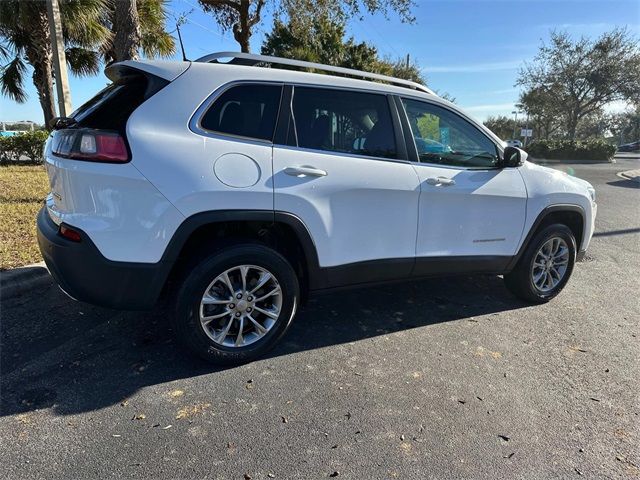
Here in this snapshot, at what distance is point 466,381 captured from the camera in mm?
3113

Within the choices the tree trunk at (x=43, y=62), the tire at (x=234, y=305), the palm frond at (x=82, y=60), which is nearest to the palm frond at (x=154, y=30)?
the tree trunk at (x=43, y=62)

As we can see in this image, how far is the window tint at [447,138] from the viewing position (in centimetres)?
372

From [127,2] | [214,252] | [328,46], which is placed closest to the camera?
[214,252]

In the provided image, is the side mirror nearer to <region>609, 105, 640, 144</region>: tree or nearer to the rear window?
the rear window

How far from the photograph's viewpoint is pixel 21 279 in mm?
4215

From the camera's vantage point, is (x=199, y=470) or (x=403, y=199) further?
(x=403, y=199)

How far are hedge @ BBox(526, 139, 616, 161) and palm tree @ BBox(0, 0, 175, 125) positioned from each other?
91.7 feet

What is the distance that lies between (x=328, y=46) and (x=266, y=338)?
1933 centimetres

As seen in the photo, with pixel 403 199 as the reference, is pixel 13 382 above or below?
below

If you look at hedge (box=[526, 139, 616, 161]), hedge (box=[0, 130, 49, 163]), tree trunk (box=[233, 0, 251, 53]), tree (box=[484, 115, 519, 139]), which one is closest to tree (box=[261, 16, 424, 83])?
tree trunk (box=[233, 0, 251, 53])

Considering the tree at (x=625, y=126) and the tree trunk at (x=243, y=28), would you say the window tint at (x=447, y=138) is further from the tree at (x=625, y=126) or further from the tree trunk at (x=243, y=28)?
the tree at (x=625, y=126)

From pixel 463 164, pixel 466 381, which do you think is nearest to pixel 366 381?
pixel 466 381

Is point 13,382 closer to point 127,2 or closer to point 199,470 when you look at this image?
point 199,470

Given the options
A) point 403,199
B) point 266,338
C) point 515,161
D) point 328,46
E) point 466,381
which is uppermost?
point 328,46
